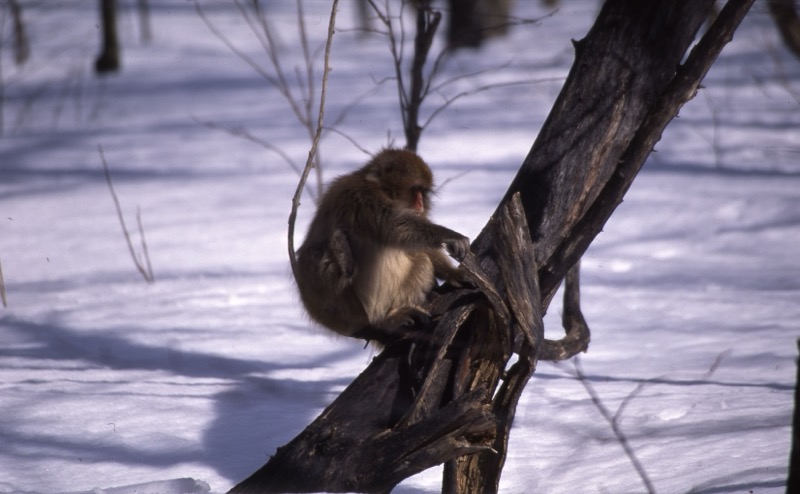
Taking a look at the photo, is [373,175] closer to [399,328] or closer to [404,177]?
[404,177]

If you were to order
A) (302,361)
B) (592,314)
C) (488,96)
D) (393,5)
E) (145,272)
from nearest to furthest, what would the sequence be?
(302,361) → (592,314) → (145,272) → (488,96) → (393,5)

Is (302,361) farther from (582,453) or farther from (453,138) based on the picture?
(453,138)

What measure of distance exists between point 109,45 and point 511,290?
1223cm

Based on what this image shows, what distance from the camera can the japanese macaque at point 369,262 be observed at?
10.8 ft

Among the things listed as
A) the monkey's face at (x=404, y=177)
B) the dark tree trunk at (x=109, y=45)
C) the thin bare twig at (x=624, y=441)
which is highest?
the dark tree trunk at (x=109, y=45)

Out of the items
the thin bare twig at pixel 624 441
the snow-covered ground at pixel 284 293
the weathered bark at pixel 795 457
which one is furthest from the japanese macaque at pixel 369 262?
the weathered bark at pixel 795 457

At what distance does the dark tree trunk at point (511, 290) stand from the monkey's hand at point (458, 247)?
41 mm

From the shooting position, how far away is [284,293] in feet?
18.2

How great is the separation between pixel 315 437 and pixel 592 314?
2789mm

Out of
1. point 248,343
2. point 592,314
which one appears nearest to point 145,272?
point 248,343

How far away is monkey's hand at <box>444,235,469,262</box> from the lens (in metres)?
2.83

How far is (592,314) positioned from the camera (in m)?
5.11

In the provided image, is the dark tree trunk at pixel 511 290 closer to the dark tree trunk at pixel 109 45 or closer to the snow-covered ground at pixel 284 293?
the snow-covered ground at pixel 284 293

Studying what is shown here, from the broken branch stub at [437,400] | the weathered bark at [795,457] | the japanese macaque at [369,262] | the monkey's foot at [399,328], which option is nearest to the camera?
Result: the weathered bark at [795,457]
